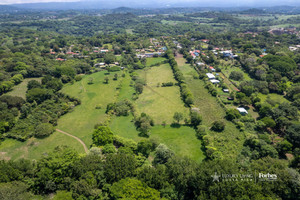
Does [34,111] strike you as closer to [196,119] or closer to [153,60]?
[196,119]

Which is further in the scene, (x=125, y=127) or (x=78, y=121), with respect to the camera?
(x=78, y=121)

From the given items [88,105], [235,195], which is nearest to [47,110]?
[88,105]

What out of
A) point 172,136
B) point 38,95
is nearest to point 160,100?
point 172,136

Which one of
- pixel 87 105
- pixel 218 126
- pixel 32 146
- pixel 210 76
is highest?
pixel 210 76

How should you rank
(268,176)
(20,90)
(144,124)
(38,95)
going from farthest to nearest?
(20,90) → (38,95) → (144,124) → (268,176)

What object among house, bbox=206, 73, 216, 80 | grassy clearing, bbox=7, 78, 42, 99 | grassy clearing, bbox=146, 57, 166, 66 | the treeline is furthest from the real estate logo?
grassy clearing, bbox=146, 57, 166, 66

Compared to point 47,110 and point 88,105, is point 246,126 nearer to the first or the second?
point 88,105
